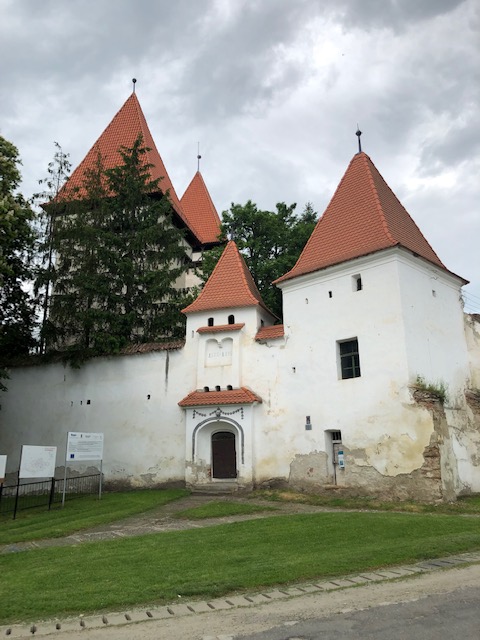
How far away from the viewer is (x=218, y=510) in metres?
13.6

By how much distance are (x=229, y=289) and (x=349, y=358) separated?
19.3ft

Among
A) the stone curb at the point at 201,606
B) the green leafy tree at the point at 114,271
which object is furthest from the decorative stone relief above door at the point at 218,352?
the stone curb at the point at 201,606

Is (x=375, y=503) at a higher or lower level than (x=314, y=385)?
lower

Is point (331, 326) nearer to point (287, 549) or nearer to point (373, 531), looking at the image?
point (373, 531)

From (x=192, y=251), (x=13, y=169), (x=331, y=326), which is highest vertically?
(x=192, y=251)

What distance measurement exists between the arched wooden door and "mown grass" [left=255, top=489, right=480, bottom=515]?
1.61 metres

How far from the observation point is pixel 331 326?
17.4 metres

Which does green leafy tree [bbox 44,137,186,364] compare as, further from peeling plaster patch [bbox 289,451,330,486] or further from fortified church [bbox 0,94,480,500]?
peeling plaster patch [bbox 289,451,330,486]

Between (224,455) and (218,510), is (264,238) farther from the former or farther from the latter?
(218,510)

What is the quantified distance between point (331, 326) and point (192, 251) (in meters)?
19.1

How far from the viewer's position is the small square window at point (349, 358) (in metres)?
16.6

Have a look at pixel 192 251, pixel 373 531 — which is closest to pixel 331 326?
pixel 373 531

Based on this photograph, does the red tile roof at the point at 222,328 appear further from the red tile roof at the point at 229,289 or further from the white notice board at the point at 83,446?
the white notice board at the point at 83,446

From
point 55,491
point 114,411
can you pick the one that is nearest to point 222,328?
point 114,411
